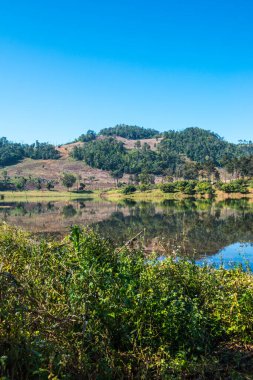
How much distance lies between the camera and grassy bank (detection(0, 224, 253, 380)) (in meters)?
7.07

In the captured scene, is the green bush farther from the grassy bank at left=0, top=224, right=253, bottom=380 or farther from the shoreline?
the grassy bank at left=0, top=224, right=253, bottom=380

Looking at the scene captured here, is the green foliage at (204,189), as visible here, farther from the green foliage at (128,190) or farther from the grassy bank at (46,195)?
the grassy bank at (46,195)

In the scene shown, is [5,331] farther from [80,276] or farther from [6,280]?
[80,276]

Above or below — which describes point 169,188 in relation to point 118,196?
above

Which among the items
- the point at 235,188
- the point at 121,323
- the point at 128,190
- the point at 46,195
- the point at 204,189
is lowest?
the point at 46,195

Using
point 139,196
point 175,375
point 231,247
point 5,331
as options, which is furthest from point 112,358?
point 139,196

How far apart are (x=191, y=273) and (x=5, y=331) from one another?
22.7 feet

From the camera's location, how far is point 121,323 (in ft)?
30.6

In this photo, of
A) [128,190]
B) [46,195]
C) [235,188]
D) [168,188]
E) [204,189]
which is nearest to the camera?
[235,188]

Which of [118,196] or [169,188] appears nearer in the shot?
[169,188]

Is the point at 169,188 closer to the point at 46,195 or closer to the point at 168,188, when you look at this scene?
the point at 168,188

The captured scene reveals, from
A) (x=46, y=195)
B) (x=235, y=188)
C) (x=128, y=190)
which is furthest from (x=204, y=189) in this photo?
(x=46, y=195)

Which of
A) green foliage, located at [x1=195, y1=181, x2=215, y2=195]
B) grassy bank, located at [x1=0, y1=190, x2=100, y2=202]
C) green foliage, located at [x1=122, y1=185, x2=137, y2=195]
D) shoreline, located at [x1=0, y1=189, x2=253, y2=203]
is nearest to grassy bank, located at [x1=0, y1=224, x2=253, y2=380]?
shoreline, located at [x1=0, y1=189, x2=253, y2=203]

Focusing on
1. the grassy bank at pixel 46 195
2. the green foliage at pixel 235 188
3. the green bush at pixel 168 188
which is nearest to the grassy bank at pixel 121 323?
the green foliage at pixel 235 188
